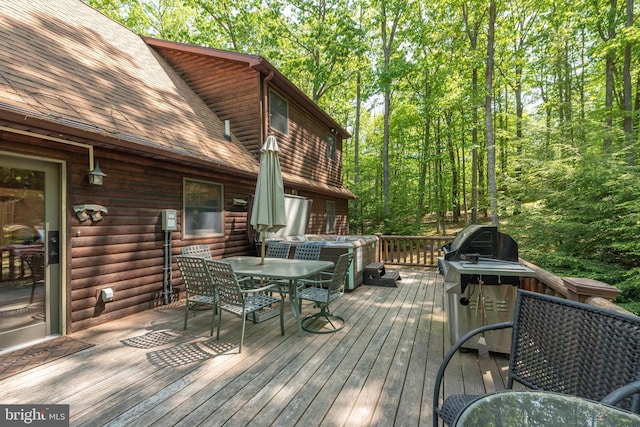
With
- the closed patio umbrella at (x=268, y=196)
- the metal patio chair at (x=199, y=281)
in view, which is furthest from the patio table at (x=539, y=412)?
the closed patio umbrella at (x=268, y=196)

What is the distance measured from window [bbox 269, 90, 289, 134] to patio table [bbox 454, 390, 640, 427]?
24.1 feet

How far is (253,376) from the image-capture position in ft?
8.59

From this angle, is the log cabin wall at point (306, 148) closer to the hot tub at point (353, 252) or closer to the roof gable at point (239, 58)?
the roof gable at point (239, 58)

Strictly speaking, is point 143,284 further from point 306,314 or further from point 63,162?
point 306,314

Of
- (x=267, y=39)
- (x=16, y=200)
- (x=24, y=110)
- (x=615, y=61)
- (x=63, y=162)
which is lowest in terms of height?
(x=16, y=200)

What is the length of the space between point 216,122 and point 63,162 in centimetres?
396

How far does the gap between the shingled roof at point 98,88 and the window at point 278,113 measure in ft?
4.39

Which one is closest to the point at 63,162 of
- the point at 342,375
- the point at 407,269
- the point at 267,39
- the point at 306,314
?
the point at 306,314

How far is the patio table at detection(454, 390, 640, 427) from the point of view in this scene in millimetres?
1062

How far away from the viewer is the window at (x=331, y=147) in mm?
11500

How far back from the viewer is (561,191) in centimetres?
576

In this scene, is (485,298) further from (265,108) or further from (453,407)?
(265,108)

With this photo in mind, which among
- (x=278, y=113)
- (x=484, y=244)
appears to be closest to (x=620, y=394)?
(x=484, y=244)

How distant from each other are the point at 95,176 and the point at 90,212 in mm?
465
